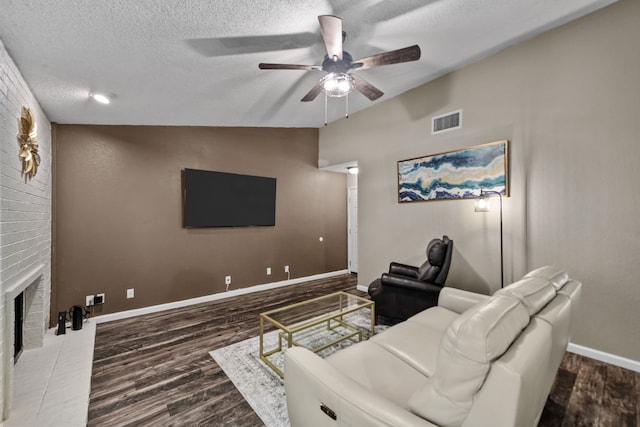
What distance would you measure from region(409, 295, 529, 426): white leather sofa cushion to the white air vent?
3057 millimetres

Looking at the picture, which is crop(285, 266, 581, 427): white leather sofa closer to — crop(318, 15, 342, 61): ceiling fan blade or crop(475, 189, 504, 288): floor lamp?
crop(475, 189, 504, 288): floor lamp

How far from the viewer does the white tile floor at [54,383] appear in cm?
188

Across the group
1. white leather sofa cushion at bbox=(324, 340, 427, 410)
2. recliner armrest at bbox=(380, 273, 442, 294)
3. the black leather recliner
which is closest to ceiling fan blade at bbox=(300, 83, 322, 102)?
the black leather recliner

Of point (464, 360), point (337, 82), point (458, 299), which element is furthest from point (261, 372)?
point (337, 82)

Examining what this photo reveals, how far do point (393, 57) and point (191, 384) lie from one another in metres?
2.99

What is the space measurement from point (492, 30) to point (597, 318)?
282cm

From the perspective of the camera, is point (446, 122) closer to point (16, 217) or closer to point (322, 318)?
point (322, 318)

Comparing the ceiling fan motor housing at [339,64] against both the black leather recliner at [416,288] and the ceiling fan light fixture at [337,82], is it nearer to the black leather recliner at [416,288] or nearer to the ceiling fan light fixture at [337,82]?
the ceiling fan light fixture at [337,82]

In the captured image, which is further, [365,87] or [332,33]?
[365,87]

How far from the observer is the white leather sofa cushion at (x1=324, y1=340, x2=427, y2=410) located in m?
1.42

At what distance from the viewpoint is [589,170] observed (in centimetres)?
260

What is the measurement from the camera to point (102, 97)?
109 inches

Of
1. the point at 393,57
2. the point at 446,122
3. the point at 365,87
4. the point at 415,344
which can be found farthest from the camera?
the point at 446,122

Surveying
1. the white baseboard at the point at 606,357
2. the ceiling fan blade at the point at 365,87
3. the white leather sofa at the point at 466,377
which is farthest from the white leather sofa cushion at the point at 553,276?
the ceiling fan blade at the point at 365,87
